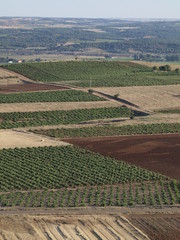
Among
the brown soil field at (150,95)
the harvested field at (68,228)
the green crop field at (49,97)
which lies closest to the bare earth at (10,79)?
the green crop field at (49,97)

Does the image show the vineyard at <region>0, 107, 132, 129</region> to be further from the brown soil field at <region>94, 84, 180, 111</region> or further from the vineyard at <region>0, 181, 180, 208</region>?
the vineyard at <region>0, 181, 180, 208</region>

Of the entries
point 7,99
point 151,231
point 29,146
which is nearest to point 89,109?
point 7,99

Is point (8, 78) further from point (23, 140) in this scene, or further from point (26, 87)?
point (23, 140)

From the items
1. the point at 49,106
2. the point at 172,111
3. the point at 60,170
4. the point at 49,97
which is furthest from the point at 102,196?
the point at 49,97

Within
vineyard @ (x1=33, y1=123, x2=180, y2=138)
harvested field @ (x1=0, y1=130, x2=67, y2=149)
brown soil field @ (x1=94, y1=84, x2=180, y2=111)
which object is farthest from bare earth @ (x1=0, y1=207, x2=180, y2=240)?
brown soil field @ (x1=94, y1=84, x2=180, y2=111)

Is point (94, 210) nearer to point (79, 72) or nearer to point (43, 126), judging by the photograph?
point (43, 126)
